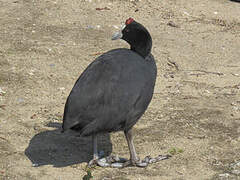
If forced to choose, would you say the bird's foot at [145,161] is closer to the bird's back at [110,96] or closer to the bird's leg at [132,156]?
the bird's leg at [132,156]

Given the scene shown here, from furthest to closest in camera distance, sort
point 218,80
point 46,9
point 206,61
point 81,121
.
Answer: point 46,9
point 206,61
point 218,80
point 81,121

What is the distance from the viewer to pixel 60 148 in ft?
20.9

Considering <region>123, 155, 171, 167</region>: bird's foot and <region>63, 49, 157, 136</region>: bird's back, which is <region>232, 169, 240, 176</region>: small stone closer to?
<region>123, 155, 171, 167</region>: bird's foot

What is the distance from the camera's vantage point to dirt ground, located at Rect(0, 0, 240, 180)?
6078 millimetres

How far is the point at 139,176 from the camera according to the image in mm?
5832

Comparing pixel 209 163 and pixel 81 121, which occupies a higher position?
pixel 81 121

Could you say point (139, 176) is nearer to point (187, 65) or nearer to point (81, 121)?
point (81, 121)

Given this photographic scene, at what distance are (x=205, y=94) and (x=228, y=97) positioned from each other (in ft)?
1.02

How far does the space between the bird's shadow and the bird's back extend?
63cm

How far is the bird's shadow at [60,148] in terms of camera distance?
240 inches

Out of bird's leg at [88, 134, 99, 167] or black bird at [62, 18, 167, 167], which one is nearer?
black bird at [62, 18, 167, 167]

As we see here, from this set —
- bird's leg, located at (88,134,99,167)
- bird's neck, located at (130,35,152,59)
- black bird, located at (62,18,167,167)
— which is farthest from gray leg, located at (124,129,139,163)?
bird's neck, located at (130,35,152,59)

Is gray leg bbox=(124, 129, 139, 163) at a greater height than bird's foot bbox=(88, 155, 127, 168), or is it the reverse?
gray leg bbox=(124, 129, 139, 163)

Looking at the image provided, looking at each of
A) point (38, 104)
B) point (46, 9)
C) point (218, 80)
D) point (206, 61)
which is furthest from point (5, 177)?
point (46, 9)
